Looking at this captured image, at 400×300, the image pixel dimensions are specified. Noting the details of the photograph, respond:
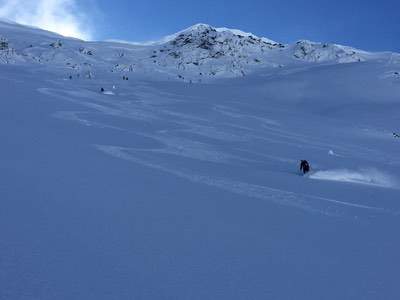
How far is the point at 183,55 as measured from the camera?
44.1 m

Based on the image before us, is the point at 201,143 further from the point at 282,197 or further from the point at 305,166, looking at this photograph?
the point at 282,197

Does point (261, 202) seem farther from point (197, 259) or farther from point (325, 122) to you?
point (325, 122)

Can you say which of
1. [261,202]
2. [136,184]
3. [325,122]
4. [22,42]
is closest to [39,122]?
[136,184]

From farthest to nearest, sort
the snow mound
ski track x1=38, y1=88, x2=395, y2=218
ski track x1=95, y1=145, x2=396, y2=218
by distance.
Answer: the snow mound → ski track x1=38, y1=88, x2=395, y2=218 → ski track x1=95, y1=145, x2=396, y2=218

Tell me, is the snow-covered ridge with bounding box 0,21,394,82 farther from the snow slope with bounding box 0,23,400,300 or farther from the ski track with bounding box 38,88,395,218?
the snow slope with bounding box 0,23,400,300

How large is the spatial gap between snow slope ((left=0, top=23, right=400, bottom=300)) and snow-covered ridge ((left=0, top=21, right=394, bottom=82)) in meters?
21.2

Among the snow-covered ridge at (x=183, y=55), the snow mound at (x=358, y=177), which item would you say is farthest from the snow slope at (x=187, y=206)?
the snow-covered ridge at (x=183, y=55)

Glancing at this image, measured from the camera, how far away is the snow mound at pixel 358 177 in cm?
815

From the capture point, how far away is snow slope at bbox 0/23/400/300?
3.43 metres

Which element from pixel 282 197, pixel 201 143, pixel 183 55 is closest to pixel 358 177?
pixel 282 197

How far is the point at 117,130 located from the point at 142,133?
1.59 ft

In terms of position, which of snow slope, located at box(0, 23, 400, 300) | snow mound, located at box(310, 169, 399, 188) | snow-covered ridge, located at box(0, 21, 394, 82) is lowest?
snow slope, located at box(0, 23, 400, 300)

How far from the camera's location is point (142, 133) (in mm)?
10992

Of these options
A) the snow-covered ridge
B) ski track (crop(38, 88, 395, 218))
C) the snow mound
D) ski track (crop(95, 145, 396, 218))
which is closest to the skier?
the snow mound
